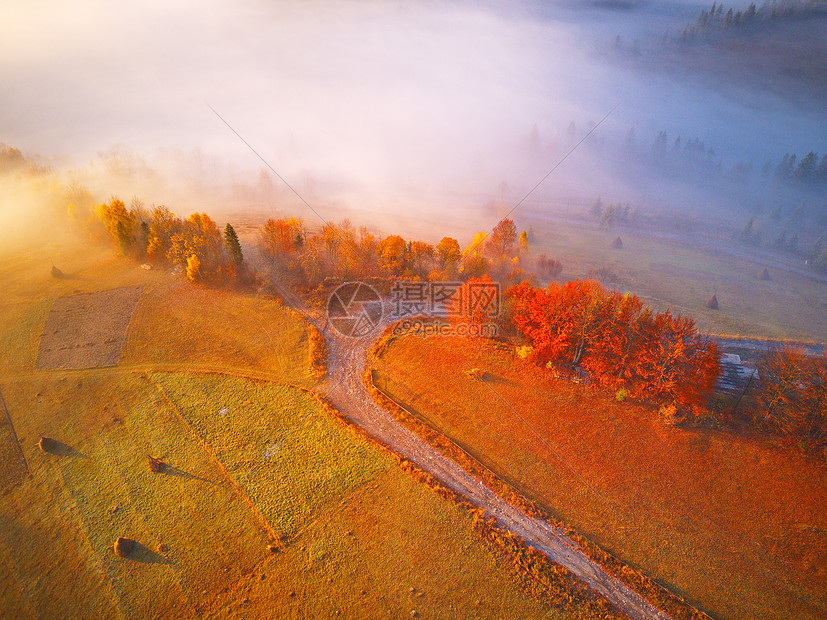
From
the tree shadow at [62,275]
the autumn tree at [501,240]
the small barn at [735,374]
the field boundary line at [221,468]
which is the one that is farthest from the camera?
the autumn tree at [501,240]

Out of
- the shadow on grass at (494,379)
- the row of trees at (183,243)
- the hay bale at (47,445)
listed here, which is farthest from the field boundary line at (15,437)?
the shadow on grass at (494,379)

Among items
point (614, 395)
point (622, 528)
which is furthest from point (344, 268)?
point (622, 528)

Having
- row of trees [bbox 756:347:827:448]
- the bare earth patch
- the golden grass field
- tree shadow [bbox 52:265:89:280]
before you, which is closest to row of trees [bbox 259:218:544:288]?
the golden grass field

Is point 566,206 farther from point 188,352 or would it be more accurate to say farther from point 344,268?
point 188,352

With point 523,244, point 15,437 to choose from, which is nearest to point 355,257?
point 15,437

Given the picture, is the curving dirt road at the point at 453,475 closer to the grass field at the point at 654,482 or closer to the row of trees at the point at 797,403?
the grass field at the point at 654,482

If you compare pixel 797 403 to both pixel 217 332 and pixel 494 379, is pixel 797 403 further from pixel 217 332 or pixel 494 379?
pixel 217 332
